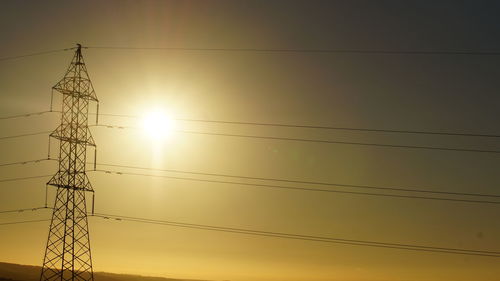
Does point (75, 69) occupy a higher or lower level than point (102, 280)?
higher

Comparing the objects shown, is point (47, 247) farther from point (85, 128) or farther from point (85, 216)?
point (85, 128)

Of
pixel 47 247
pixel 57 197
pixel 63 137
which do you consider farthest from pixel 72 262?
pixel 63 137

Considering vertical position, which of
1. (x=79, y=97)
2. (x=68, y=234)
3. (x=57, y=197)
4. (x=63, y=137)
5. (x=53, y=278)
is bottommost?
(x=53, y=278)

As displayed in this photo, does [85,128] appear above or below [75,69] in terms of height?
below

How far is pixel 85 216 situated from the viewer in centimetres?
4759

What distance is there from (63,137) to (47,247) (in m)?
8.73

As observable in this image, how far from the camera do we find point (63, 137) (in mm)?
47031

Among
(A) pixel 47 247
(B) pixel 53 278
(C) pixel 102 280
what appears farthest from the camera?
(C) pixel 102 280

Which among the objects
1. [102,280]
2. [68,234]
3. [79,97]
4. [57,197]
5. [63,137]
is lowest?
[102,280]

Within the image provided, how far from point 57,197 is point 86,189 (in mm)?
2572

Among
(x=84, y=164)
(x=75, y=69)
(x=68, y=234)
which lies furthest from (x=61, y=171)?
(x=75, y=69)

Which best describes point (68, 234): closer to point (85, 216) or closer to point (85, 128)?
point (85, 216)

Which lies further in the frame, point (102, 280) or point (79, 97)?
point (102, 280)

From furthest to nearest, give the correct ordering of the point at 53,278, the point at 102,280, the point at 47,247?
the point at 102,280 < the point at 53,278 < the point at 47,247
